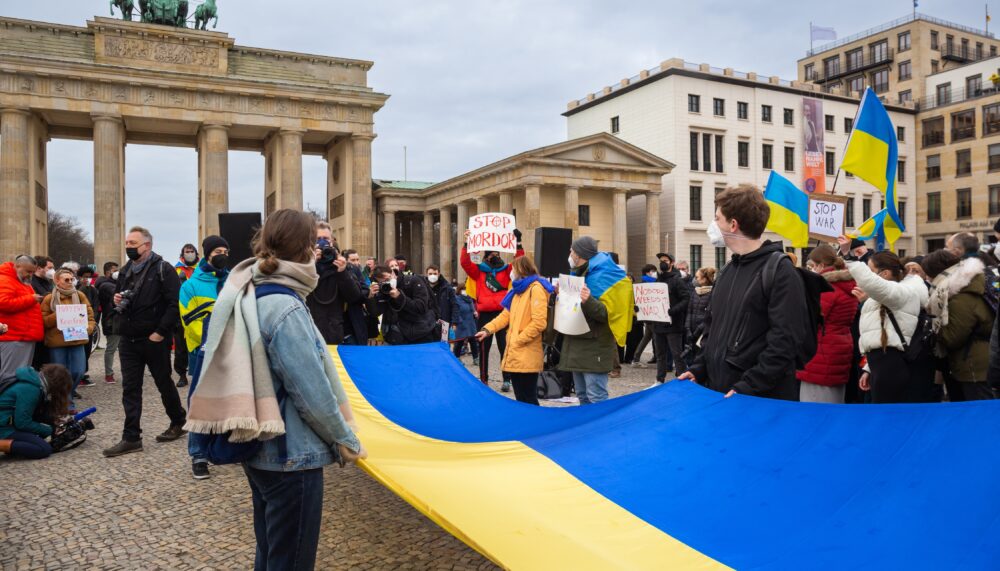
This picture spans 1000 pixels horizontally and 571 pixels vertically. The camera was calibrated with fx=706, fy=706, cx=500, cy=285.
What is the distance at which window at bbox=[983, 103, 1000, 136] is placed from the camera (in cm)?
5566

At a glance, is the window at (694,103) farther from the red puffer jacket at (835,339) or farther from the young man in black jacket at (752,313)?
the young man in black jacket at (752,313)

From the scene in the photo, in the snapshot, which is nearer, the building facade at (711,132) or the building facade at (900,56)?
the building facade at (711,132)

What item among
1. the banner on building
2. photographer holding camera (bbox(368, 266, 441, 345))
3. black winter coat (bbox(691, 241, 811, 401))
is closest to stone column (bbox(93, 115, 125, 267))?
photographer holding camera (bbox(368, 266, 441, 345))

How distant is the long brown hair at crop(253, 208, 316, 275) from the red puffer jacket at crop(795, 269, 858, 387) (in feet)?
16.3

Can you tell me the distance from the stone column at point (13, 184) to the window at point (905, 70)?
2714 inches

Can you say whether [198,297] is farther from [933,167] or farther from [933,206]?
[933,167]

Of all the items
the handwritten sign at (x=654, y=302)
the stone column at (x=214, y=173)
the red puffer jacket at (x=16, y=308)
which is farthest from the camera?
the stone column at (x=214, y=173)

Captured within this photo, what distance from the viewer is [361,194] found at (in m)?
43.5

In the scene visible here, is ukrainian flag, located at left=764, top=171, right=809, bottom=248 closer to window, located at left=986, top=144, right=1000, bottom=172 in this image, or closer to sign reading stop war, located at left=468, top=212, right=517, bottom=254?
sign reading stop war, located at left=468, top=212, right=517, bottom=254

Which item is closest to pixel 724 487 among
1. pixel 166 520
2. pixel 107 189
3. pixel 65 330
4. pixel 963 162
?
pixel 166 520

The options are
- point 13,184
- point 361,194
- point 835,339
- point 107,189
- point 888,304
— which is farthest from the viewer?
point 361,194

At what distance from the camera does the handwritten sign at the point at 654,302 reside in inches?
472

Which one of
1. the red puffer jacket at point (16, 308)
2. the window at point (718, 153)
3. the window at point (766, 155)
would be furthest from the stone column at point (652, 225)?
the red puffer jacket at point (16, 308)

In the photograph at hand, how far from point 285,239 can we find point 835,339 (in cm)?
521
